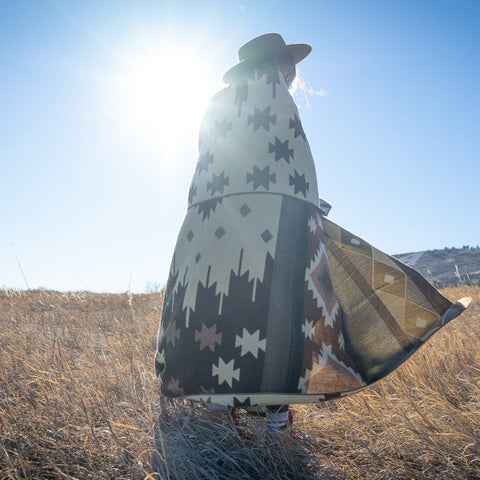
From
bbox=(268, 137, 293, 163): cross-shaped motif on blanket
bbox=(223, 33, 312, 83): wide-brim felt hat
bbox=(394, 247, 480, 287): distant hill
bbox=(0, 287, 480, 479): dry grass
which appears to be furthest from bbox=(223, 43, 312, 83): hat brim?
bbox=(394, 247, 480, 287): distant hill

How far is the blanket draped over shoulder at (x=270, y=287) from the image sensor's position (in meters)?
1.22

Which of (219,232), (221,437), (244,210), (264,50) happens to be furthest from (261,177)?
(221,437)

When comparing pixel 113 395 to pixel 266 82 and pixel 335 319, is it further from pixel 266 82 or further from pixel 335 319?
pixel 266 82

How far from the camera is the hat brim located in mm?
1643

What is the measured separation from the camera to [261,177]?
144 centimetres

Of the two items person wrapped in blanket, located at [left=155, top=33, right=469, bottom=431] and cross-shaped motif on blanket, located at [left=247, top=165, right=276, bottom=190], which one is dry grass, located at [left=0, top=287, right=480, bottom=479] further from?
cross-shaped motif on blanket, located at [left=247, top=165, right=276, bottom=190]

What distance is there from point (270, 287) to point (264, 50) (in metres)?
1.22

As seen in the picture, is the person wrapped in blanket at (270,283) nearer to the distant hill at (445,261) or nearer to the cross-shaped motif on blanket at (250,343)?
the cross-shaped motif on blanket at (250,343)

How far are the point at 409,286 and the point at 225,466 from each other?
1158 mm

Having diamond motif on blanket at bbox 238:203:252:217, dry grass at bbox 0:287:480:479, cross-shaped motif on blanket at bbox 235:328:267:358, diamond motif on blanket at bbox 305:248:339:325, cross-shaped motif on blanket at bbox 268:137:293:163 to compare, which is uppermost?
cross-shaped motif on blanket at bbox 268:137:293:163

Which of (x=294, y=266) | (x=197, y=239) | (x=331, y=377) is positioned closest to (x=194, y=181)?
(x=197, y=239)

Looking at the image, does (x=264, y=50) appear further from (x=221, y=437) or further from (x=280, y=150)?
(x=221, y=437)

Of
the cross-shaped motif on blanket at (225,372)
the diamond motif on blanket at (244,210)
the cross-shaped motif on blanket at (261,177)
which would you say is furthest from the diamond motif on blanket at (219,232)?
the cross-shaped motif on blanket at (225,372)

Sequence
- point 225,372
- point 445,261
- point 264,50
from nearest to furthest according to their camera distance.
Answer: point 225,372 < point 264,50 < point 445,261
